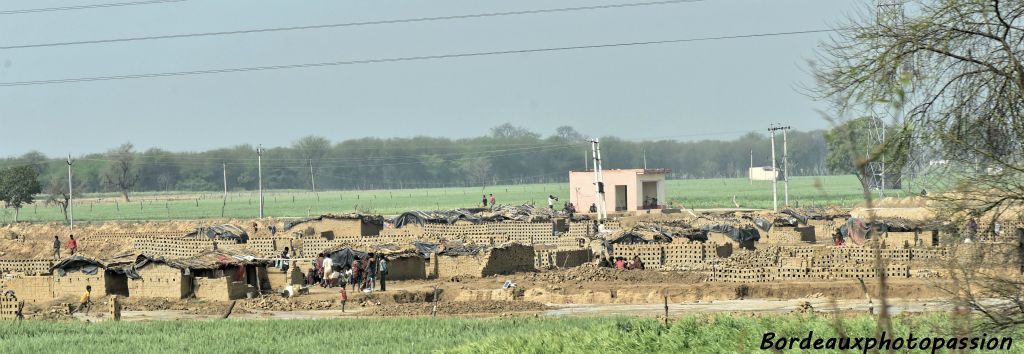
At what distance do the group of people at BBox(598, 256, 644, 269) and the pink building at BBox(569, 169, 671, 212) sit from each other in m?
37.0

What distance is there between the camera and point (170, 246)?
155 ft

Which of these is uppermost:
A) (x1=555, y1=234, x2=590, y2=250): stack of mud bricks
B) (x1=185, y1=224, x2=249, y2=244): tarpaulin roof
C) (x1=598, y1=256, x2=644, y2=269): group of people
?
(x1=185, y1=224, x2=249, y2=244): tarpaulin roof

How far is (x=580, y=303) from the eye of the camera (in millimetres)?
29266

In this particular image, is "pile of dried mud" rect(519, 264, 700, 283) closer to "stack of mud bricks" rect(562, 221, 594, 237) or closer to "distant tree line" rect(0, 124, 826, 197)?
"stack of mud bricks" rect(562, 221, 594, 237)

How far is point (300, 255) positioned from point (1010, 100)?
33.2 metres

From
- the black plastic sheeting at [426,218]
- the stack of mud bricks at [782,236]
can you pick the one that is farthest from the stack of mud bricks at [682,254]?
the black plastic sheeting at [426,218]

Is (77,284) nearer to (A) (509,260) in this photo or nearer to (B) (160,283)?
(B) (160,283)

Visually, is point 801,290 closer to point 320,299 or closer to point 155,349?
point 320,299

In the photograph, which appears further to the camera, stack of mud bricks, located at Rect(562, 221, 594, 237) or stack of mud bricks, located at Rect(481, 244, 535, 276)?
stack of mud bricks, located at Rect(562, 221, 594, 237)

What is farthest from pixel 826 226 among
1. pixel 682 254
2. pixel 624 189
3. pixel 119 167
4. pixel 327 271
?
pixel 119 167

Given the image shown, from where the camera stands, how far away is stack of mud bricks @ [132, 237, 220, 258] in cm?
4606

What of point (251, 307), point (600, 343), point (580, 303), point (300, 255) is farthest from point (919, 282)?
point (300, 255)

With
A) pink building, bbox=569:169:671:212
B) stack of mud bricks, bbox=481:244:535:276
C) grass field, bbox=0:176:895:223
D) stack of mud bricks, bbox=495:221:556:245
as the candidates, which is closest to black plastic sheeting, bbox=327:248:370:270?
stack of mud bricks, bbox=481:244:535:276

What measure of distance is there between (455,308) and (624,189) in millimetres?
49616
